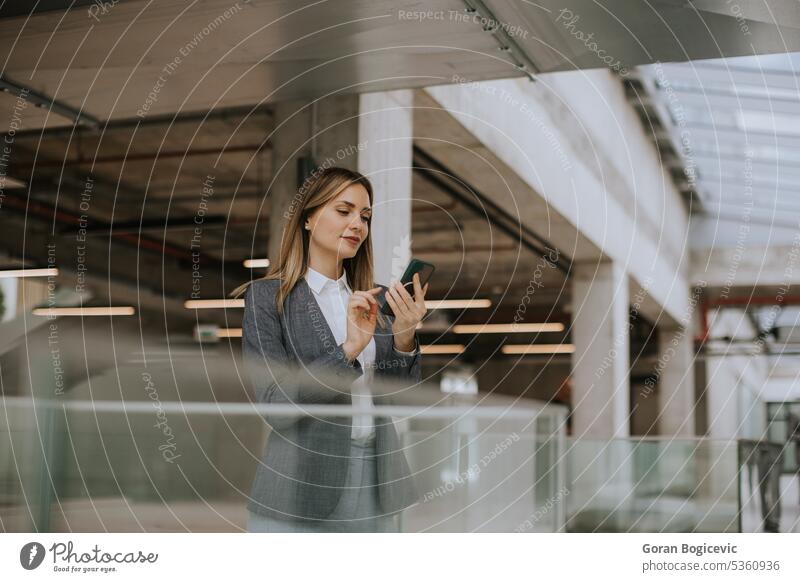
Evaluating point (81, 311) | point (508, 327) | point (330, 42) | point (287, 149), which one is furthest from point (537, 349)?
point (330, 42)

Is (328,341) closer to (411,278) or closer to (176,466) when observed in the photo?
(411,278)

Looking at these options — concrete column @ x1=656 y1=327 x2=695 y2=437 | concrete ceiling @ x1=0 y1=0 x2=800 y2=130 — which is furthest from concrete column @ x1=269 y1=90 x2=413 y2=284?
concrete column @ x1=656 y1=327 x2=695 y2=437

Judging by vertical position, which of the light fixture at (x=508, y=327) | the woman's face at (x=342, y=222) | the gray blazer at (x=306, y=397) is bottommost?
the gray blazer at (x=306, y=397)

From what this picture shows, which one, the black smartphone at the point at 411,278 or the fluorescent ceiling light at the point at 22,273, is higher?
the fluorescent ceiling light at the point at 22,273

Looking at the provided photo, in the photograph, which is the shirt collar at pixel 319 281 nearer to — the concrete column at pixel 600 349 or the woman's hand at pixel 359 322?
the woman's hand at pixel 359 322

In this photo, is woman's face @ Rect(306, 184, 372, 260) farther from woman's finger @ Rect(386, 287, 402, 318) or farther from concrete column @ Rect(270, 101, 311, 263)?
concrete column @ Rect(270, 101, 311, 263)

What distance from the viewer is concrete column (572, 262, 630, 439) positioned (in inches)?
248

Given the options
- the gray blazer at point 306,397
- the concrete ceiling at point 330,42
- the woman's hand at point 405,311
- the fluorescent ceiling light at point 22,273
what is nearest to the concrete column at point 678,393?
the fluorescent ceiling light at point 22,273

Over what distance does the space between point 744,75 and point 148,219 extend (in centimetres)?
477

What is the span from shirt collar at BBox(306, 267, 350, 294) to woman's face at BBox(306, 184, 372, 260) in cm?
6

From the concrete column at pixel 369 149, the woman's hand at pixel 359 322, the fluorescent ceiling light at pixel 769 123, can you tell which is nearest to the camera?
the woman's hand at pixel 359 322

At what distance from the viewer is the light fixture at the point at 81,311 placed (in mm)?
4025

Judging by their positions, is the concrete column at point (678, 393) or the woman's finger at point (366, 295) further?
the concrete column at point (678, 393)

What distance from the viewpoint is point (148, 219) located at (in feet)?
26.3
